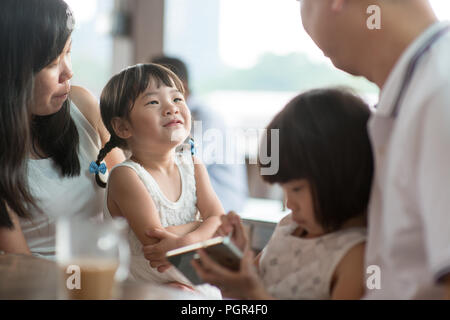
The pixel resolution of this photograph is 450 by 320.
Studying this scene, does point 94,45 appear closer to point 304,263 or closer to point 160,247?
point 160,247

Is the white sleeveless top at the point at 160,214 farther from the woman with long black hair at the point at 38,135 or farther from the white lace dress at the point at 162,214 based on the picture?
the woman with long black hair at the point at 38,135

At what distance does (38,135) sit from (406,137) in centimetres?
99

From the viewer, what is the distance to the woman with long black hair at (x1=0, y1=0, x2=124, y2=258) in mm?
1171

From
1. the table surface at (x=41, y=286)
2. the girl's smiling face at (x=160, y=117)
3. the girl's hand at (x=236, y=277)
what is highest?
the girl's smiling face at (x=160, y=117)

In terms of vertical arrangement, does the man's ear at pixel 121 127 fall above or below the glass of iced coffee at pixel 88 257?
above

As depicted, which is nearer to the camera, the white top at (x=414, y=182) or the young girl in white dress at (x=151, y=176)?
the white top at (x=414, y=182)

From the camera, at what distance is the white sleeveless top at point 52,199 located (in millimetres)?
1274

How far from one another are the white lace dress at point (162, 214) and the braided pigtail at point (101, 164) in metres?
0.08

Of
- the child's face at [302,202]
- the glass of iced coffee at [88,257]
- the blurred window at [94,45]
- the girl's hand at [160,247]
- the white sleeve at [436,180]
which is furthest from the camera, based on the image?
the blurred window at [94,45]

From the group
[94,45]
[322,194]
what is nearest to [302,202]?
[322,194]

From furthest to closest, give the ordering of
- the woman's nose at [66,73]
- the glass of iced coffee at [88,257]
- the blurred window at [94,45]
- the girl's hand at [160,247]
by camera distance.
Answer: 1. the blurred window at [94,45]
2. the woman's nose at [66,73]
3. the girl's hand at [160,247]
4. the glass of iced coffee at [88,257]

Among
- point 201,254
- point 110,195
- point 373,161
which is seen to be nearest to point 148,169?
point 110,195

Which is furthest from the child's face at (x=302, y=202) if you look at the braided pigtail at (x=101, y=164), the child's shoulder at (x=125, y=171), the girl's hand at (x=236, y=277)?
the braided pigtail at (x=101, y=164)
